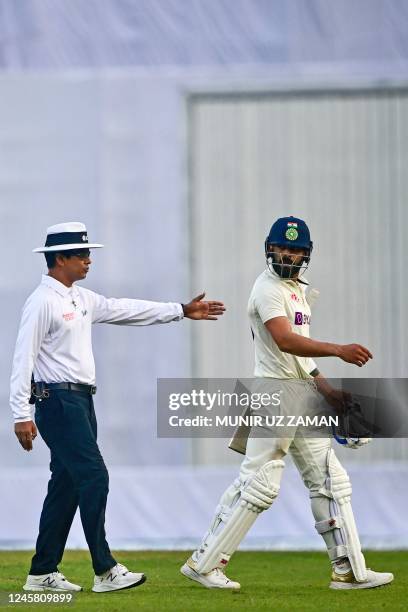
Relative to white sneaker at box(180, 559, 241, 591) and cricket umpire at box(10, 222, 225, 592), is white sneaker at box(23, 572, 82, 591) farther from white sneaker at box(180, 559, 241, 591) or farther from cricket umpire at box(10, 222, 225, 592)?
white sneaker at box(180, 559, 241, 591)

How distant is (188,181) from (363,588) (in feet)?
13.0

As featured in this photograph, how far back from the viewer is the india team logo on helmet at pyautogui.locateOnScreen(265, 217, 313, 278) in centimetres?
678

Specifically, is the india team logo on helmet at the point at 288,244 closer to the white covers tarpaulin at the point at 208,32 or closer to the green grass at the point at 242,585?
the green grass at the point at 242,585

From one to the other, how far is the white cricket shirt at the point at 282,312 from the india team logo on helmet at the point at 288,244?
0.18 ft

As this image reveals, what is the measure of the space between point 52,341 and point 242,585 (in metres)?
1.71

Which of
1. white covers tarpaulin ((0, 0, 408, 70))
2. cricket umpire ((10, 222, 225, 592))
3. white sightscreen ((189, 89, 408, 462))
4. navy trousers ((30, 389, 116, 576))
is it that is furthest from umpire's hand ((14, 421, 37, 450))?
white covers tarpaulin ((0, 0, 408, 70))

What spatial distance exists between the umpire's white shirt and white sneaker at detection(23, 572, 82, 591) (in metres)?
0.84

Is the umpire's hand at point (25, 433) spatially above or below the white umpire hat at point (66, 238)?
below

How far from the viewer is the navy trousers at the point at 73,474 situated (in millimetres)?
6566

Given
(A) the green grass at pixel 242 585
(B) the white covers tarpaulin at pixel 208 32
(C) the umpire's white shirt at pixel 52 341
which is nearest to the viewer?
(A) the green grass at pixel 242 585

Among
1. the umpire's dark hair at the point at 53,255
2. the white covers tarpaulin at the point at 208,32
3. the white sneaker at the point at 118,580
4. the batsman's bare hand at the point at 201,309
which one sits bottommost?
the white sneaker at the point at 118,580

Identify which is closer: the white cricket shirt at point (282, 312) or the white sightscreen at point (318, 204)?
the white cricket shirt at point (282, 312)

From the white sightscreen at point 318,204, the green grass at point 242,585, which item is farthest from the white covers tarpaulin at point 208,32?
the green grass at point 242,585

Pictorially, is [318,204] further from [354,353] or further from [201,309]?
[354,353]
